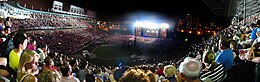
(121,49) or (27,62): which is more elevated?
(27,62)

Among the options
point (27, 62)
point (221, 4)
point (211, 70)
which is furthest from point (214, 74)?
point (221, 4)

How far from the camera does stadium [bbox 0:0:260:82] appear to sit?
144 inches

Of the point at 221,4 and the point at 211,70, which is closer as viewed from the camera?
the point at 211,70

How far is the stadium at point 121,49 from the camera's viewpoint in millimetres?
3663

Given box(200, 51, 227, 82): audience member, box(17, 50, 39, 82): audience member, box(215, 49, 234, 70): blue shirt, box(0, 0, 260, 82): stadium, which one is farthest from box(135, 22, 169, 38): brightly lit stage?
box(17, 50, 39, 82): audience member

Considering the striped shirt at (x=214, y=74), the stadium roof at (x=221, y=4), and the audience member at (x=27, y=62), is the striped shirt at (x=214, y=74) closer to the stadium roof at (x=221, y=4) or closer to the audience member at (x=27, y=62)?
the audience member at (x=27, y=62)

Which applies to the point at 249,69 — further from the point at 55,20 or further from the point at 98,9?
the point at 98,9

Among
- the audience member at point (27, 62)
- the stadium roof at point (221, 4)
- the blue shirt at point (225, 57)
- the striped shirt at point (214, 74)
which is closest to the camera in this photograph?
the audience member at point (27, 62)

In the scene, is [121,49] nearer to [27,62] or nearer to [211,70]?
[211,70]

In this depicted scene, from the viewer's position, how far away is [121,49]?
4353cm

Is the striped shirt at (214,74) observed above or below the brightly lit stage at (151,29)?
below

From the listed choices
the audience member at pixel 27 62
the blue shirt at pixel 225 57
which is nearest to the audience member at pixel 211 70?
the blue shirt at pixel 225 57

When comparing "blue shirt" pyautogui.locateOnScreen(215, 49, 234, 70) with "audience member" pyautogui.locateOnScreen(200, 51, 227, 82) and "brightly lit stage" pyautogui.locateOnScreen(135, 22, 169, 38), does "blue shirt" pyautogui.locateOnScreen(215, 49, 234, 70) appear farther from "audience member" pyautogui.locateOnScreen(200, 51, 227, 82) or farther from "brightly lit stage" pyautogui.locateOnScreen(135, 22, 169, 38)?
"brightly lit stage" pyautogui.locateOnScreen(135, 22, 169, 38)

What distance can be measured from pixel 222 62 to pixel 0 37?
258 inches
